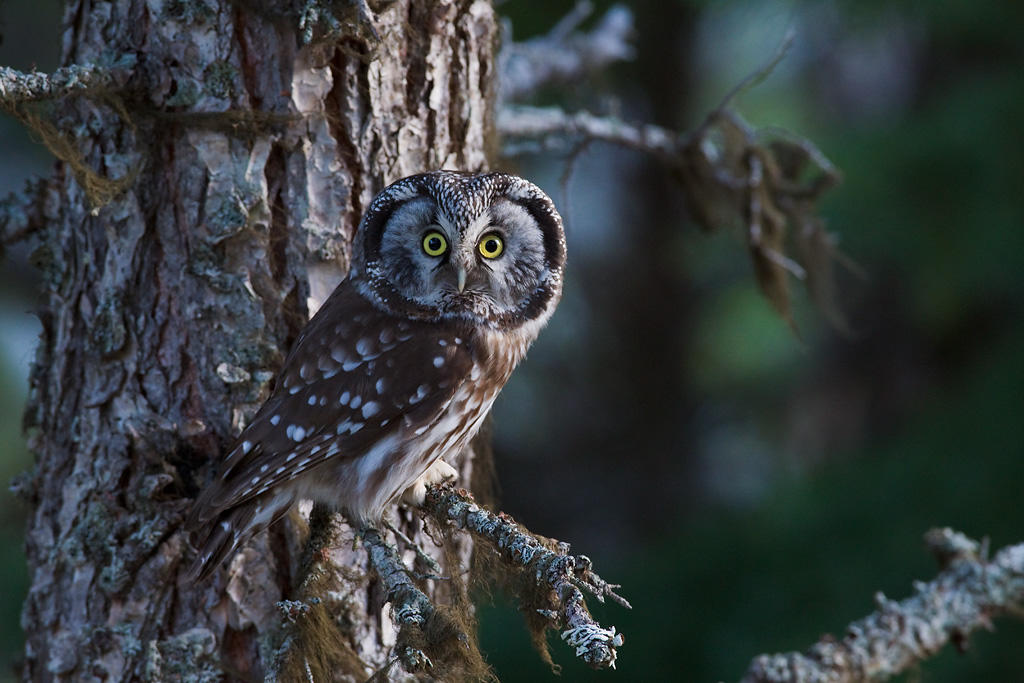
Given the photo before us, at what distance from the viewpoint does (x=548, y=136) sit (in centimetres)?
359

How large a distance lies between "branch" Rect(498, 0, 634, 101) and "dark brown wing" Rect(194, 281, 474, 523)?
1.76 metres

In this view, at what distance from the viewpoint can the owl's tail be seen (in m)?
2.12

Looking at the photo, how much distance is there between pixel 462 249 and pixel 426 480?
2.04ft

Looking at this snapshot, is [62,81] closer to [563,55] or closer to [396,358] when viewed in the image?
[396,358]

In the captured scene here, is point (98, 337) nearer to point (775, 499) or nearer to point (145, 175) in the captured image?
point (145, 175)

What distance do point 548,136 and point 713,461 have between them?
18.4ft

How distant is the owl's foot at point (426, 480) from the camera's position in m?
2.40

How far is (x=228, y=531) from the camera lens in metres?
2.13

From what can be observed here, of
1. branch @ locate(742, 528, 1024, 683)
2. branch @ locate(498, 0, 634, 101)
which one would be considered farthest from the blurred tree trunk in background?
Answer: branch @ locate(498, 0, 634, 101)

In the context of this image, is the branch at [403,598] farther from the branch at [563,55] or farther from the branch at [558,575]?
the branch at [563,55]

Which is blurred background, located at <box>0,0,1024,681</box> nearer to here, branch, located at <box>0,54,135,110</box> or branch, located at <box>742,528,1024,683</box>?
branch, located at <box>742,528,1024,683</box>

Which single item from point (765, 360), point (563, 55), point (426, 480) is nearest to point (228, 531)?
point (426, 480)

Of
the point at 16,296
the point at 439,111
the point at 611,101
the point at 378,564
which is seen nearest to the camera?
the point at 378,564

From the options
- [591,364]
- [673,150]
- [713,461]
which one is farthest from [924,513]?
[713,461]
